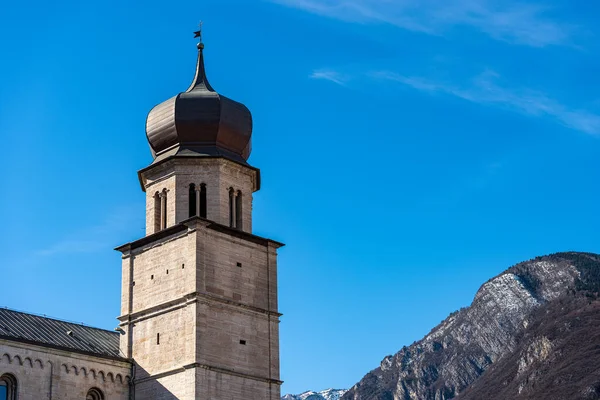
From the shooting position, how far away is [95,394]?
44469mm

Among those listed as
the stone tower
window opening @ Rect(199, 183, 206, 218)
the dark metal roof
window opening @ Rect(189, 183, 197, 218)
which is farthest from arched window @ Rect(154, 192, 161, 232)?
the dark metal roof

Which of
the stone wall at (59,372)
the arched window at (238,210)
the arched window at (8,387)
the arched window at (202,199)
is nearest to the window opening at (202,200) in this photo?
the arched window at (202,199)

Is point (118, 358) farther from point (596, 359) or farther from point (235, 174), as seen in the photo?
point (596, 359)

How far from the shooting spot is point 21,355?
41.9m

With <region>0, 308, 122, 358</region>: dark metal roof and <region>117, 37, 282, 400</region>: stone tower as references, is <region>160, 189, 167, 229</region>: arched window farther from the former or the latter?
<region>0, 308, 122, 358</region>: dark metal roof

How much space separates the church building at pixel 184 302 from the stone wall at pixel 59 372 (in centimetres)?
4

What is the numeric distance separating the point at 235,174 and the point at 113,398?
1099 centimetres

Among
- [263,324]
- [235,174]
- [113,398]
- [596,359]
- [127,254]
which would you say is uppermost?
[596,359]

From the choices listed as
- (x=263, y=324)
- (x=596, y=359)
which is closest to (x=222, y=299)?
(x=263, y=324)

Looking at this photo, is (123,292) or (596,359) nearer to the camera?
(123,292)

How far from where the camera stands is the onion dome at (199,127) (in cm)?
4822

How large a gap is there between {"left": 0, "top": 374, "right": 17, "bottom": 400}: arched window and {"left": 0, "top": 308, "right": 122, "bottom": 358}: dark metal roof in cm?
148

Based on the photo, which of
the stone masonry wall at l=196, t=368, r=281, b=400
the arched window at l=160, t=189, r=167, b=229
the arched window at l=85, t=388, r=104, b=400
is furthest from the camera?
the arched window at l=160, t=189, r=167, b=229

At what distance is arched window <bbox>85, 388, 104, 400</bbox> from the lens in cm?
4431
